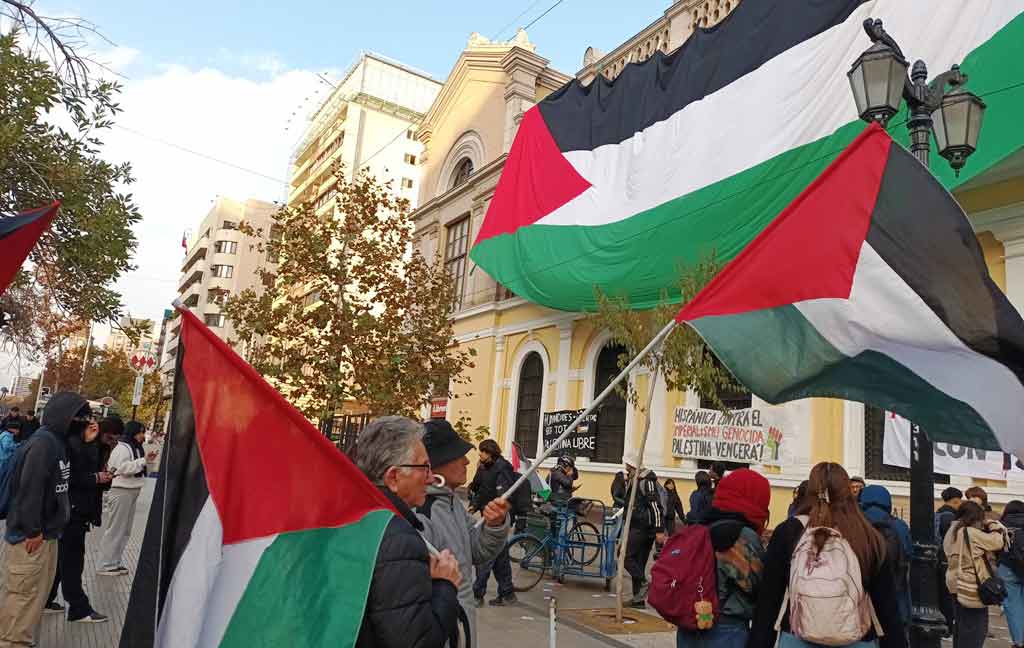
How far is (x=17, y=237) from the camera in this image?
5852mm

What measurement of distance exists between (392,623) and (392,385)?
10104mm

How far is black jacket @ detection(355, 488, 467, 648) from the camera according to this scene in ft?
7.12

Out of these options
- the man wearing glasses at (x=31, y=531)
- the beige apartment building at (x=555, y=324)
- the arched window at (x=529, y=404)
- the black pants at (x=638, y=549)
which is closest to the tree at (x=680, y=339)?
the black pants at (x=638, y=549)

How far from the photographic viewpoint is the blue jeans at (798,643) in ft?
11.3

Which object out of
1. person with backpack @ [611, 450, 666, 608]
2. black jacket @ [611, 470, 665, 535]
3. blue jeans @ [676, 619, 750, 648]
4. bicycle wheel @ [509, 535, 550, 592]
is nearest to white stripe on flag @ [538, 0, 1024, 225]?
black jacket @ [611, 470, 665, 535]

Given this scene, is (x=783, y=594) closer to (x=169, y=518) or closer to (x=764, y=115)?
(x=169, y=518)

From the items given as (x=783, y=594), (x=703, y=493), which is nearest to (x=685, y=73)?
(x=703, y=493)

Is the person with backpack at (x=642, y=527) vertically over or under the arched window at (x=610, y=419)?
under

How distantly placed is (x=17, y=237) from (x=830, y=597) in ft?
19.9

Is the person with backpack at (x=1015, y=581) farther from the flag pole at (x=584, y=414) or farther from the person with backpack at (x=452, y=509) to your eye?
the person with backpack at (x=452, y=509)

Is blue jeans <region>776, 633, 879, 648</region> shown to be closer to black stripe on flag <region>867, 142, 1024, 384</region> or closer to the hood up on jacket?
black stripe on flag <region>867, 142, 1024, 384</region>

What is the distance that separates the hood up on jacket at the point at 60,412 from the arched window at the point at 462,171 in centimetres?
2224

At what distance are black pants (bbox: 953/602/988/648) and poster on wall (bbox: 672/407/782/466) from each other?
22.4 ft

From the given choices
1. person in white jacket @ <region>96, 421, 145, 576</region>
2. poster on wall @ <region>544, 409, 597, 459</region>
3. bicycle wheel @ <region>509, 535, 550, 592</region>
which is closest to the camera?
person in white jacket @ <region>96, 421, 145, 576</region>
